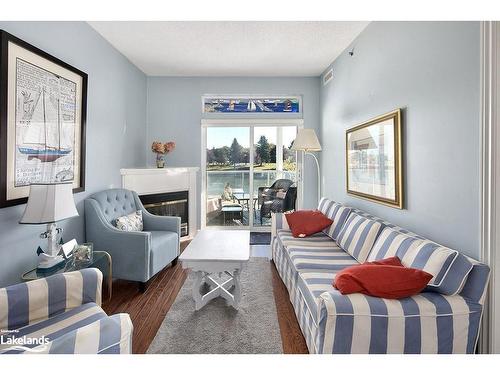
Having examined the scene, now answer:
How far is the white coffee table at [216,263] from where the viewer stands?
233 centimetres

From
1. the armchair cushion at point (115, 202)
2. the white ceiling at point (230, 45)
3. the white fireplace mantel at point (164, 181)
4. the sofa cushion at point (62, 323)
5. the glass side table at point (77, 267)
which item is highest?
the white ceiling at point (230, 45)

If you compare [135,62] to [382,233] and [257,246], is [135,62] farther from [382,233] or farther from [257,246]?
[382,233]

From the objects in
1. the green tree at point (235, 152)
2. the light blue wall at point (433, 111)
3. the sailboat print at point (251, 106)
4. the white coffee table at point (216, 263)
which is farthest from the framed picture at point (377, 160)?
the green tree at point (235, 152)

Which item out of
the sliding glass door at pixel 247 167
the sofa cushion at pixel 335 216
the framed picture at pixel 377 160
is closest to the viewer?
the framed picture at pixel 377 160

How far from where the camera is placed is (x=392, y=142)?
8.31ft

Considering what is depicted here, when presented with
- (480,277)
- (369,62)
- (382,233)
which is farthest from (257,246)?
(480,277)

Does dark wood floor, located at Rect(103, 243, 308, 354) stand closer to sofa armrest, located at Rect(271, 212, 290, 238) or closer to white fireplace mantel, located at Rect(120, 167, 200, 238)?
sofa armrest, located at Rect(271, 212, 290, 238)

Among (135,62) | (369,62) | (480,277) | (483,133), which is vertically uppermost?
(135,62)

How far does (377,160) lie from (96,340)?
8.73 ft

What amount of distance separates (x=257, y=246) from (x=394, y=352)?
3.04 meters

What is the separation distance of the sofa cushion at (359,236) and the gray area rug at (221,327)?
0.84 m

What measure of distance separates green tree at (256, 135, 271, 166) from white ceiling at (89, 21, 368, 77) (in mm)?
1115

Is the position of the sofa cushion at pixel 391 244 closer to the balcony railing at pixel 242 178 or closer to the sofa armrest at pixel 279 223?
the sofa armrest at pixel 279 223

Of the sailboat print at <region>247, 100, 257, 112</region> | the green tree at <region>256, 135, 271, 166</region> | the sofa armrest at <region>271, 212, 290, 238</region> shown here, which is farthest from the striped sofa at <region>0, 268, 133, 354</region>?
→ the sailboat print at <region>247, 100, 257, 112</region>
